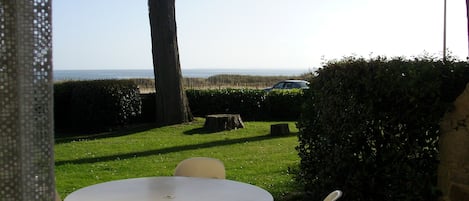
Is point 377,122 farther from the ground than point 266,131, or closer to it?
farther from the ground

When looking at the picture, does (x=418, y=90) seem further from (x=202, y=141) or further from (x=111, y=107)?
(x=111, y=107)

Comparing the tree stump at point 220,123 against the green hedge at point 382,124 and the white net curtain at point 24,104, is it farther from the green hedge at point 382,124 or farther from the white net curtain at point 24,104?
the white net curtain at point 24,104

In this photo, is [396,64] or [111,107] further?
[111,107]

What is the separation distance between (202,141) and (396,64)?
7122 mm

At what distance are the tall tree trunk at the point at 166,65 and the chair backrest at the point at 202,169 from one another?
9.95m

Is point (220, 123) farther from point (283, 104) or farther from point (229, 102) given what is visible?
point (283, 104)

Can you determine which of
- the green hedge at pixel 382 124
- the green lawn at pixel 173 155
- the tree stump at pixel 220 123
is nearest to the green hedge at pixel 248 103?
the green lawn at pixel 173 155

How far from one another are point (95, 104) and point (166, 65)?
2.10 metres

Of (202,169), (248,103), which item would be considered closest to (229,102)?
(248,103)

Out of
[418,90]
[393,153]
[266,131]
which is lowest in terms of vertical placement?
[266,131]

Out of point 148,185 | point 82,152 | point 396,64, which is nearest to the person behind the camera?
point 148,185

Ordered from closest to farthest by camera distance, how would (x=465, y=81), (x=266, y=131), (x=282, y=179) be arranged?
(x=465, y=81) < (x=282, y=179) < (x=266, y=131)

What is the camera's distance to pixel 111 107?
13.1 metres

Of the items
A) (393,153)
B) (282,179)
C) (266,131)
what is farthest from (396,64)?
(266,131)
